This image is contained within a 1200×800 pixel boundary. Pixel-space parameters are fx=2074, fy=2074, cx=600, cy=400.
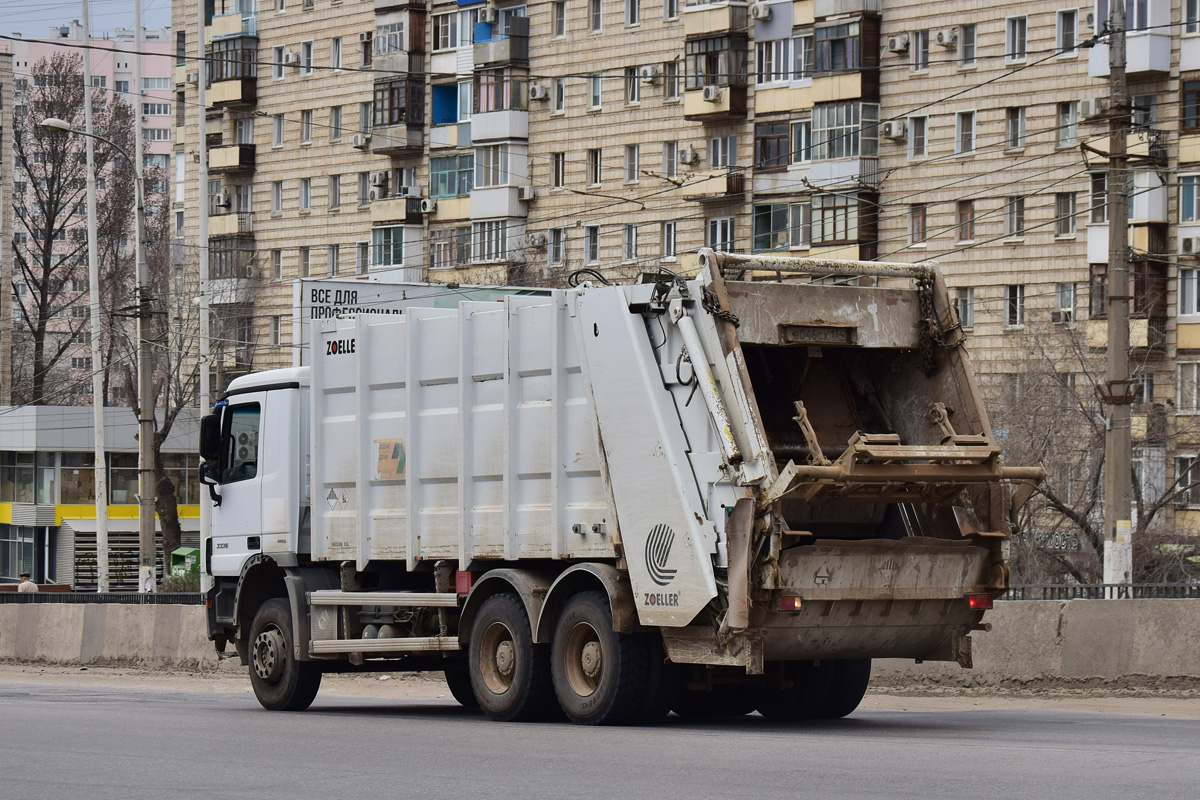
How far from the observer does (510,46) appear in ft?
210

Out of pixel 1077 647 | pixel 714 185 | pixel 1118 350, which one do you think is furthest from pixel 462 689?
pixel 714 185

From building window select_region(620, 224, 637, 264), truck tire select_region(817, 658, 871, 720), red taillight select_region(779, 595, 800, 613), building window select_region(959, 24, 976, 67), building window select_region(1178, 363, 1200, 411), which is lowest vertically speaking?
truck tire select_region(817, 658, 871, 720)

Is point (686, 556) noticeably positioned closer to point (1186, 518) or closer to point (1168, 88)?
point (1186, 518)

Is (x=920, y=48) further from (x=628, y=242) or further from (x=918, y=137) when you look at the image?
(x=628, y=242)

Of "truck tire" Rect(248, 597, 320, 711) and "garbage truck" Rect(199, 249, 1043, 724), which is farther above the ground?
"garbage truck" Rect(199, 249, 1043, 724)

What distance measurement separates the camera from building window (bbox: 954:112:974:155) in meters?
54.2

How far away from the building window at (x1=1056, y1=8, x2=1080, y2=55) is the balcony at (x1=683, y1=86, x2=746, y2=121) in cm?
994

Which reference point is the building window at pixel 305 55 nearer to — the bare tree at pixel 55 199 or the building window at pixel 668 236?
the bare tree at pixel 55 199

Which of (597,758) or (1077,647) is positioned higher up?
(597,758)

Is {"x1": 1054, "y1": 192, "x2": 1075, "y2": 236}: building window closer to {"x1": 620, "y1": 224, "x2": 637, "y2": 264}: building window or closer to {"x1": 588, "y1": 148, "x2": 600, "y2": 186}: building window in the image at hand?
{"x1": 620, "y1": 224, "x2": 637, "y2": 264}: building window

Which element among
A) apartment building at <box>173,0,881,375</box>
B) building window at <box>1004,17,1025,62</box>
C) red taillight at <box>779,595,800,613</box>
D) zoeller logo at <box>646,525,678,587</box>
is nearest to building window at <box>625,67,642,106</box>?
apartment building at <box>173,0,881,375</box>

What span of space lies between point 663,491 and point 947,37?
42.2 meters

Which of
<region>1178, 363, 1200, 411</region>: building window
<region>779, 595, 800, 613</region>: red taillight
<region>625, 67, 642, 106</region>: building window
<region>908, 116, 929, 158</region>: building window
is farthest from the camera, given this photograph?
<region>625, 67, 642, 106</region>: building window

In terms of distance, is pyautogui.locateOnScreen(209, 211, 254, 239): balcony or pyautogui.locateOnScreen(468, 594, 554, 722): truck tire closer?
pyautogui.locateOnScreen(468, 594, 554, 722): truck tire
